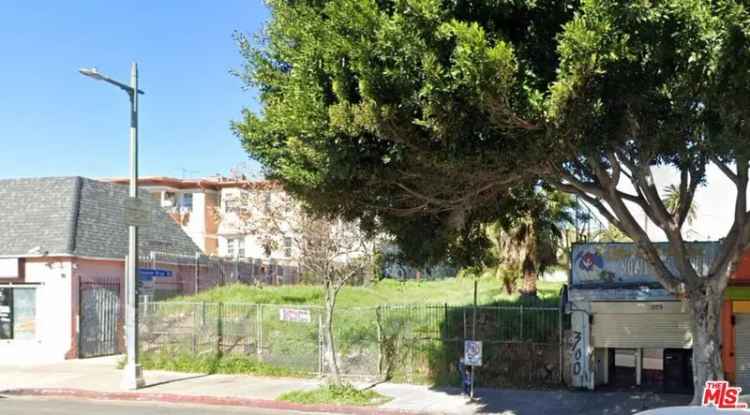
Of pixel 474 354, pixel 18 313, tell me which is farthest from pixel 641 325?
pixel 18 313

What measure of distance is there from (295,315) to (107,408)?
5.56 m

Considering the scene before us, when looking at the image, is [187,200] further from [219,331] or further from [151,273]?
[219,331]

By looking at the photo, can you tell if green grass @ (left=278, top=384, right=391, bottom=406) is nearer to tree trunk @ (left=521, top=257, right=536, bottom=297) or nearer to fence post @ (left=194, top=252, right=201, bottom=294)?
tree trunk @ (left=521, top=257, right=536, bottom=297)

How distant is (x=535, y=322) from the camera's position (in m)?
19.2

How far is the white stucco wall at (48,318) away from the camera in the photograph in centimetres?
2534

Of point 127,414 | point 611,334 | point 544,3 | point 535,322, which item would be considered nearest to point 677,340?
point 611,334

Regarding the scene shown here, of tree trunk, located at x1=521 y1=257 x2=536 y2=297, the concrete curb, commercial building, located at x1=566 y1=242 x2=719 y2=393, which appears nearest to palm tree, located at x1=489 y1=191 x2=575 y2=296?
tree trunk, located at x1=521 y1=257 x2=536 y2=297

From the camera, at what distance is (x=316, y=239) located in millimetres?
23156

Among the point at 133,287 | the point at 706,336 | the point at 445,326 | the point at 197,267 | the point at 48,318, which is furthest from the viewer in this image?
the point at 197,267

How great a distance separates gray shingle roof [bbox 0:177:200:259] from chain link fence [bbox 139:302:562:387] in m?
4.79

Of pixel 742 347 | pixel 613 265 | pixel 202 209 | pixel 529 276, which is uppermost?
pixel 202 209

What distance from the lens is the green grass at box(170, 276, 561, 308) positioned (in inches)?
1090

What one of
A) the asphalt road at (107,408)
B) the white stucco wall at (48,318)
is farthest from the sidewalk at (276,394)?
the white stucco wall at (48,318)

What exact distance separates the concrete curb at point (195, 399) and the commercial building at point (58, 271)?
20.0ft
